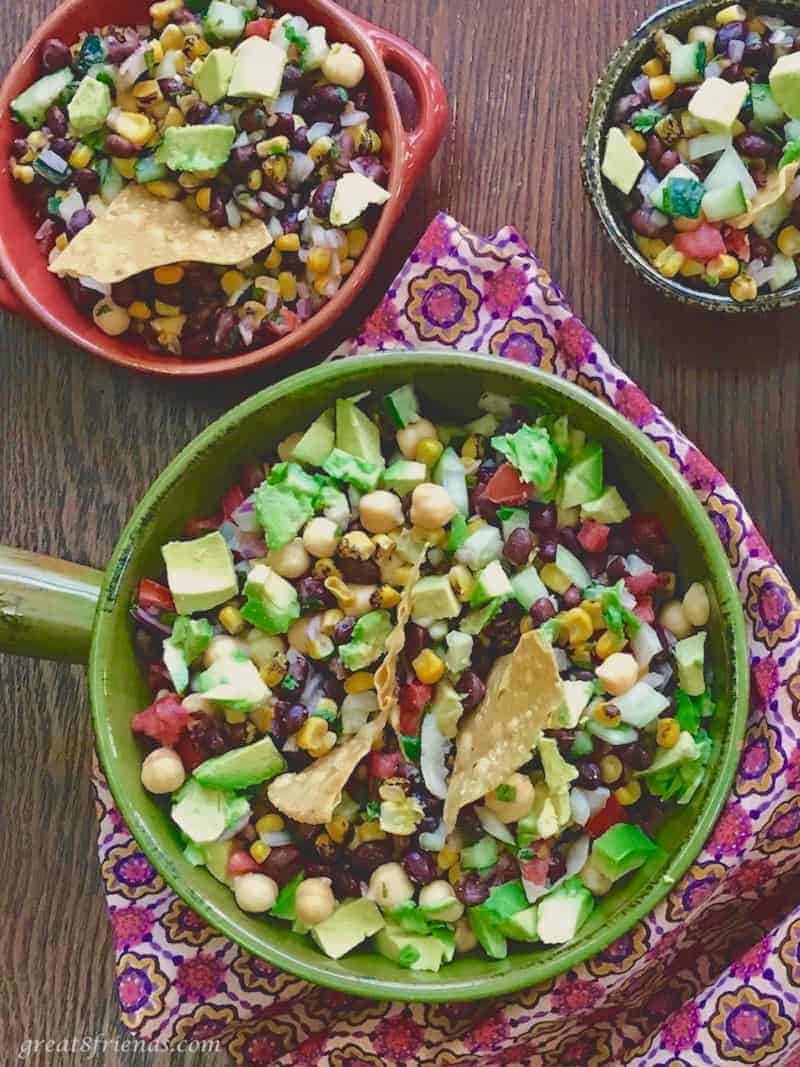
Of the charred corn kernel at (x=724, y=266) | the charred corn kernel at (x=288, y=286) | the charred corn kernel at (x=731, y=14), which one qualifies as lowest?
the charred corn kernel at (x=288, y=286)

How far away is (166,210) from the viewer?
1725mm

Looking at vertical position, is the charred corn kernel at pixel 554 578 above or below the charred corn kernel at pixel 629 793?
above

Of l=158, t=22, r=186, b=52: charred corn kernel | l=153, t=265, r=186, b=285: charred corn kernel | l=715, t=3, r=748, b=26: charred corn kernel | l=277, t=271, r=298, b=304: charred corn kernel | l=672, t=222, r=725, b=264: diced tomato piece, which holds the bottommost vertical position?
l=153, t=265, r=186, b=285: charred corn kernel

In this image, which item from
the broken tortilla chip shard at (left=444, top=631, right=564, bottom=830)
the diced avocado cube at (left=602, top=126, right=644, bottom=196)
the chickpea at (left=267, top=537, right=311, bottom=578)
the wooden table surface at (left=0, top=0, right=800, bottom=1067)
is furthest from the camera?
the wooden table surface at (left=0, top=0, right=800, bottom=1067)

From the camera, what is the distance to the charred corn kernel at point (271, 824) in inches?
64.2

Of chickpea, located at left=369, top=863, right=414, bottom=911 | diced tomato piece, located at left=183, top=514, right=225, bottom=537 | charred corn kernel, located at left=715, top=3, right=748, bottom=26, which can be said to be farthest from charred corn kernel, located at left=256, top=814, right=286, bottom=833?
charred corn kernel, located at left=715, top=3, right=748, bottom=26

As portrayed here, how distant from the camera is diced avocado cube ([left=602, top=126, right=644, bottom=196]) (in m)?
1.70

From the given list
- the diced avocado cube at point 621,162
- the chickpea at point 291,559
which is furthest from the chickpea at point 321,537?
the diced avocado cube at point 621,162

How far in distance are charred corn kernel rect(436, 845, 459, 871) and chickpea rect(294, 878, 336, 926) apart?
5.1 inches

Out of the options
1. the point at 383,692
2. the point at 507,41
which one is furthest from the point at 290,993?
the point at 507,41

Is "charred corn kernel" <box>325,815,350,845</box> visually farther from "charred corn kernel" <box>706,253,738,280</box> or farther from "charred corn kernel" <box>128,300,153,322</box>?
"charred corn kernel" <box>706,253,738,280</box>

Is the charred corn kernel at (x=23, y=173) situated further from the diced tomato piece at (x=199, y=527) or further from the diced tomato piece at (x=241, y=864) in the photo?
the diced tomato piece at (x=241, y=864)

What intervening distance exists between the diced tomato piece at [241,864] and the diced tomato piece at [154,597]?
30cm

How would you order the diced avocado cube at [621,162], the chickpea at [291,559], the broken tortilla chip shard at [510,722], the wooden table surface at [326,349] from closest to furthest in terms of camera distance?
1. the broken tortilla chip shard at [510,722]
2. the chickpea at [291,559]
3. the diced avocado cube at [621,162]
4. the wooden table surface at [326,349]
